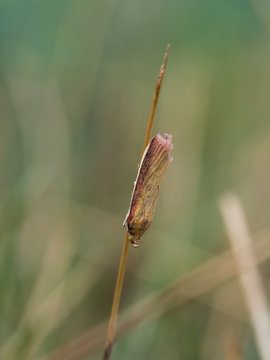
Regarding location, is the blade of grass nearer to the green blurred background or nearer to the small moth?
the green blurred background

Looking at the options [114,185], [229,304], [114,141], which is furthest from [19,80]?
[229,304]

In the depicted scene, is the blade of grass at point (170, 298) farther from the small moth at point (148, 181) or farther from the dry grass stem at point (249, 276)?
the small moth at point (148, 181)

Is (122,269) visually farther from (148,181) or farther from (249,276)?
(249,276)

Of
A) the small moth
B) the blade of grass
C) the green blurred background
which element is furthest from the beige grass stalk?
the green blurred background

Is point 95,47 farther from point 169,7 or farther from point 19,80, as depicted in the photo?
point 169,7

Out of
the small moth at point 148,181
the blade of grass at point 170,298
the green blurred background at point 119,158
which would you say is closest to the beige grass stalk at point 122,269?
the small moth at point 148,181

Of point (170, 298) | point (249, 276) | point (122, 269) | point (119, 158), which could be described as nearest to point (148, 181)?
point (122, 269)
